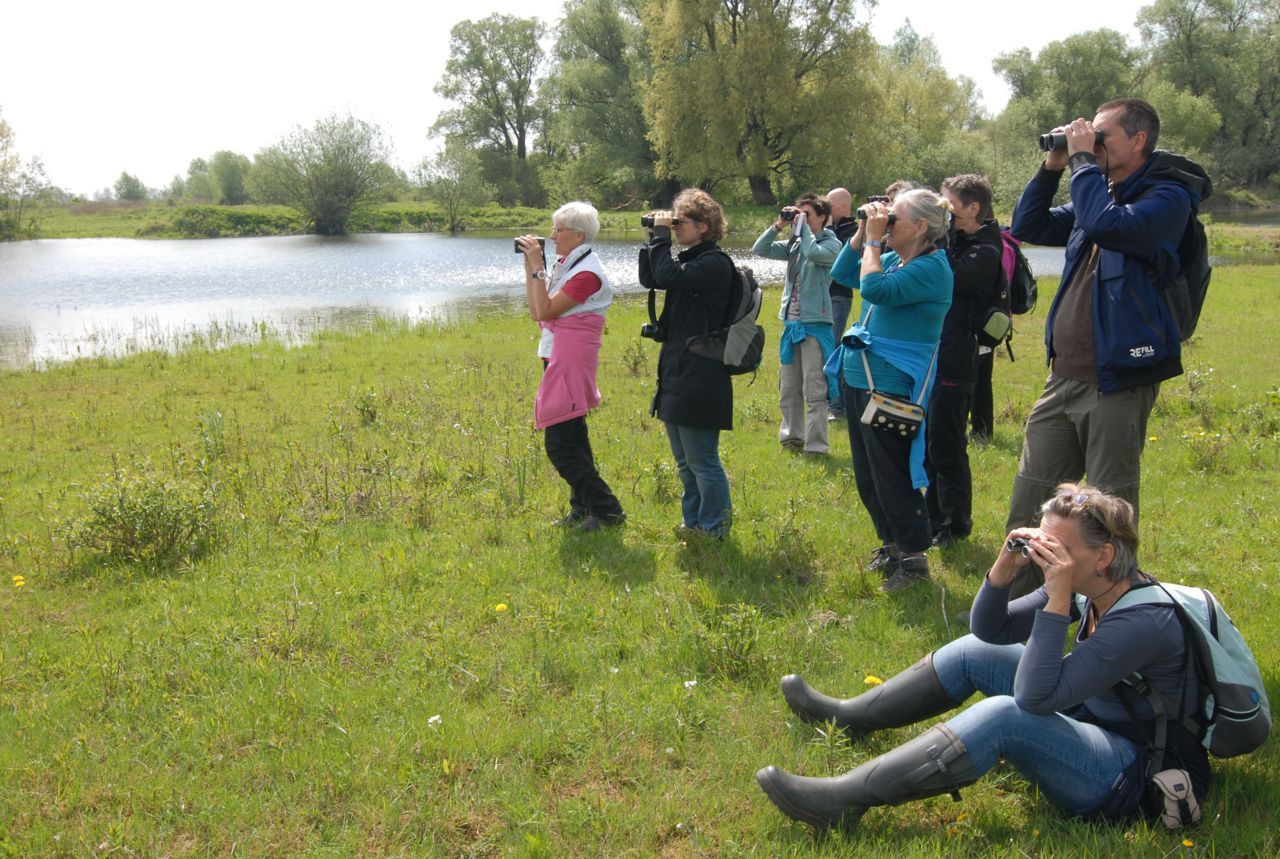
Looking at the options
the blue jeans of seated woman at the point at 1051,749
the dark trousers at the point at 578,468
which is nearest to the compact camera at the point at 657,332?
the dark trousers at the point at 578,468

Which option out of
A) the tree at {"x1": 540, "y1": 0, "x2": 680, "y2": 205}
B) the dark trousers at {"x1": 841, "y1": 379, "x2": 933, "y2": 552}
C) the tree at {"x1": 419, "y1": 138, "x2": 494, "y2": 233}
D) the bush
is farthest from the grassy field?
the tree at {"x1": 419, "y1": 138, "x2": 494, "y2": 233}

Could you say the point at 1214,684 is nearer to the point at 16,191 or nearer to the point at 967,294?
the point at 967,294

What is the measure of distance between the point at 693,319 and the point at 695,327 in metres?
0.05

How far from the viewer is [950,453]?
6.02 metres

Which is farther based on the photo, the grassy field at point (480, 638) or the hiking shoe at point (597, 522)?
the hiking shoe at point (597, 522)

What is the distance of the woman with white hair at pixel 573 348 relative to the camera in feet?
20.4

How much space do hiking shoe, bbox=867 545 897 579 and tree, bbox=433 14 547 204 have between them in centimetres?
6839

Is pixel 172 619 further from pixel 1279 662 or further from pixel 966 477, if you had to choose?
pixel 1279 662

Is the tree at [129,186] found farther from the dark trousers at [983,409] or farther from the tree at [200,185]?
the dark trousers at [983,409]

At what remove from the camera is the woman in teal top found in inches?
198

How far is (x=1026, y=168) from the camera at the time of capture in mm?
41906

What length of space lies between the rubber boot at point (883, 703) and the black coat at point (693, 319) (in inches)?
88.7

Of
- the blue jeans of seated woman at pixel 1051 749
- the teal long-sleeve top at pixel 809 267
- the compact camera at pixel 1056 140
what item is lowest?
the blue jeans of seated woman at pixel 1051 749

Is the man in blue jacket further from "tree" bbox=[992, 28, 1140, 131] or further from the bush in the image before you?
"tree" bbox=[992, 28, 1140, 131]
